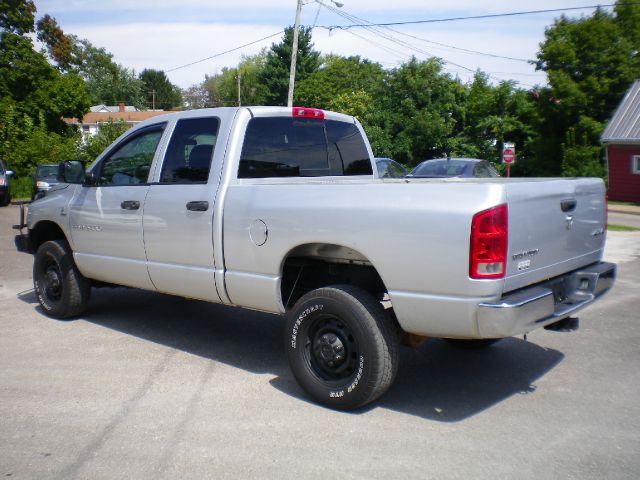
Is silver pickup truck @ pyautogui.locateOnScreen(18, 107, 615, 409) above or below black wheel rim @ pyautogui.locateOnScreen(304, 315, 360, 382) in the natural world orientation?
above

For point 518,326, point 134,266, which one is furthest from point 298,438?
point 134,266

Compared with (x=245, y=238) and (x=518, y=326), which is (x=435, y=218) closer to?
(x=518, y=326)

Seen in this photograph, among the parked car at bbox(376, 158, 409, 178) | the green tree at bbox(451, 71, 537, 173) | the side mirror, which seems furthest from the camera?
the green tree at bbox(451, 71, 537, 173)

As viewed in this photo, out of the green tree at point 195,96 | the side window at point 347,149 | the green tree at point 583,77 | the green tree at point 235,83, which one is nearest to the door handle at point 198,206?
the side window at point 347,149

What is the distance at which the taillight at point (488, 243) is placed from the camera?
386 cm

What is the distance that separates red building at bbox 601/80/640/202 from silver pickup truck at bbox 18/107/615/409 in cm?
2637

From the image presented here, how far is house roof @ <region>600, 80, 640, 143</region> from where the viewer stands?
28966 millimetres

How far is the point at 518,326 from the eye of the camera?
3.99m

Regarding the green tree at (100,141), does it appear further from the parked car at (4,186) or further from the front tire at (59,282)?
the front tire at (59,282)

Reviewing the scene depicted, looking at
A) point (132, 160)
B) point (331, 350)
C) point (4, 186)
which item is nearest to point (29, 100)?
point (4, 186)

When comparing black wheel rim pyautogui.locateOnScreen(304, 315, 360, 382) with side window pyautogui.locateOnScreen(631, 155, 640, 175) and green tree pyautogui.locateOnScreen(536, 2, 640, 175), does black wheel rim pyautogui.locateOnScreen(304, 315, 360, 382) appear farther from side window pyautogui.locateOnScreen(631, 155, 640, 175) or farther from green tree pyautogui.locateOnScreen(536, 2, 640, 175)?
green tree pyautogui.locateOnScreen(536, 2, 640, 175)

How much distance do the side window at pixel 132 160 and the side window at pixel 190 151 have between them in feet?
0.79

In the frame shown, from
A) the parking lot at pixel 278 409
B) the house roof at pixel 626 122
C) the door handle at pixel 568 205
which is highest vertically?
the house roof at pixel 626 122

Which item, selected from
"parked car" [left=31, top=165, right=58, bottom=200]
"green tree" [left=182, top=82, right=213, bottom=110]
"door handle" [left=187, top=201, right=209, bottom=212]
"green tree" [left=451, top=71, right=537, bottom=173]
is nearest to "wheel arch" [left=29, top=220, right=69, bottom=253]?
"door handle" [left=187, top=201, right=209, bottom=212]
